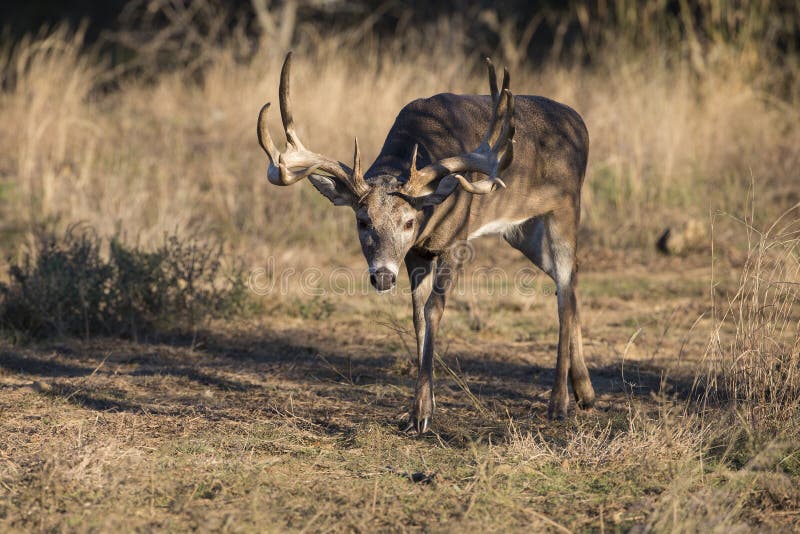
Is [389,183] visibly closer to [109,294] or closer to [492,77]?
[492,77]

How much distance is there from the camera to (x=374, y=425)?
5.84 meters

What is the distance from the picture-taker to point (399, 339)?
8227 millimetres

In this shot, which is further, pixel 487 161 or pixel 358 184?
pixel 487 161

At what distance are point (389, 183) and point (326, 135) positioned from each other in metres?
7.41

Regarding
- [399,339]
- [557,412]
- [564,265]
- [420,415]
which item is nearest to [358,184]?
[420,415]

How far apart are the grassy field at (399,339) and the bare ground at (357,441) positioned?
2 centimetres

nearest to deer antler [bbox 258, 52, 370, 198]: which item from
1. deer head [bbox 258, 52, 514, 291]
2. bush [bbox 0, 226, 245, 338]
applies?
deer head [bbox 258, 52, 514, 291]

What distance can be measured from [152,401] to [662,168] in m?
7.60

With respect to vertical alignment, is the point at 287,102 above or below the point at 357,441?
above

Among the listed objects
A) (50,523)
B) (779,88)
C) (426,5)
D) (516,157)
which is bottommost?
(50,523)

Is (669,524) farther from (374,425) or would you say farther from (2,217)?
(2,217)

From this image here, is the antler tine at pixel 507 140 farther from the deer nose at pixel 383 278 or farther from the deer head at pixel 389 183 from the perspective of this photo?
the deer nose at pixel 383 278

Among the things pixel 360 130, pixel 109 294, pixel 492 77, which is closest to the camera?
pixel 492 77

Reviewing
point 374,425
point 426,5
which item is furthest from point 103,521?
point 426,5
